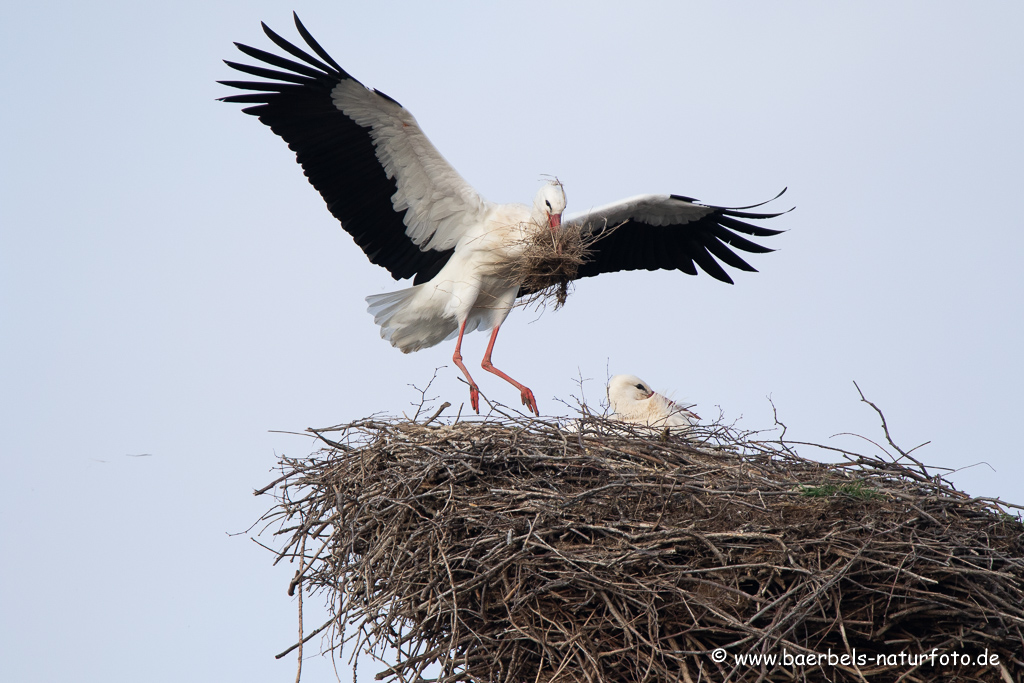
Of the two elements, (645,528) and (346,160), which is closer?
(645,528)

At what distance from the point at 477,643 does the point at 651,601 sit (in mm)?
859

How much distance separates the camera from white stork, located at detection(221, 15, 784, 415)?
18.5ft

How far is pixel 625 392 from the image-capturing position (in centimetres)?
601

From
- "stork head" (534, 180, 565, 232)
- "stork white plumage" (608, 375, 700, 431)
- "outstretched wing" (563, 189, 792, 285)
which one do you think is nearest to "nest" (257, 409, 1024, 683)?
→ "stork white plumage" (608, 375, 700, 431)

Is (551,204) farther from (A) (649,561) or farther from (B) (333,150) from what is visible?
(A) (649,561)

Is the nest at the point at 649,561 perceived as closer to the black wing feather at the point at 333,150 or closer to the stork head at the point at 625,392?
the stork head at the point at 625,392

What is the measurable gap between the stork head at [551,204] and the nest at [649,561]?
181 cm

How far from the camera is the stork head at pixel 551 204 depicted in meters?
5.73

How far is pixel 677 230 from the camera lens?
22.1 feet

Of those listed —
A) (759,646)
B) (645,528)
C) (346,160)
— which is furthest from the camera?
(346,160)

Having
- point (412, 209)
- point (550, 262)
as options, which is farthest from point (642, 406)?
point (412, 209)

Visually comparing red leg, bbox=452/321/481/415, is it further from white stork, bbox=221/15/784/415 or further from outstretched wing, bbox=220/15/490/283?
outstretched wing, bbox=220/15/490/283

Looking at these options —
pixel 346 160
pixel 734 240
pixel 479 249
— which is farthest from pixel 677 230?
pixel 346 160

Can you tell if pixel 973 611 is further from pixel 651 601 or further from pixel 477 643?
pixel 477 643
